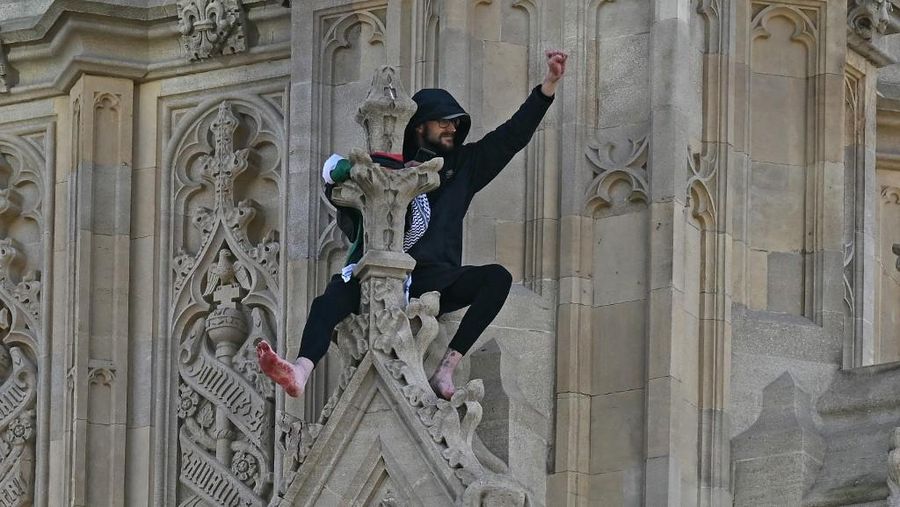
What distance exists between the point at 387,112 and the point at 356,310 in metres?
0.97

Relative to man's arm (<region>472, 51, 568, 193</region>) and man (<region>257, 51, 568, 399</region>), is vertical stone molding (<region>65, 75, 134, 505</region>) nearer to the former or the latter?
man (<region>257, 51, 568, 399</region>)

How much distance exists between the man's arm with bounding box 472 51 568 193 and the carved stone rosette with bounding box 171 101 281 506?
227 cm

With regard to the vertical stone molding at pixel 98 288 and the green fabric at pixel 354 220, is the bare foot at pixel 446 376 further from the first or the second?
the vertical stone molding at pixel 98 288

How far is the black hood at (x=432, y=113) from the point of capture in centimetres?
2298

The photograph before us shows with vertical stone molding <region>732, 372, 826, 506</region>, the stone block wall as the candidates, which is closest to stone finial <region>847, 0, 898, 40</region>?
the stone block wall

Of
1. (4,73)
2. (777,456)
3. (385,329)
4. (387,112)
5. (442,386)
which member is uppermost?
(4,73)

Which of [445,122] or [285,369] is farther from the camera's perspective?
[445,122]

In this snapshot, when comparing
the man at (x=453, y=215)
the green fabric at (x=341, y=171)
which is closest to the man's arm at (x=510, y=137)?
the man at (x=453, y=215)

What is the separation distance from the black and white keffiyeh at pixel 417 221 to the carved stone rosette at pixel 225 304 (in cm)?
227

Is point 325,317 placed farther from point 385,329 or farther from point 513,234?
point 513,234

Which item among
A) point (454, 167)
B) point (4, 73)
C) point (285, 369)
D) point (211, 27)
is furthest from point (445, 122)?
point (4, 73)

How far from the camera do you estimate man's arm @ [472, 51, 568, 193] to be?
22.9 meters

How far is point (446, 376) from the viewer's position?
73.8 ft

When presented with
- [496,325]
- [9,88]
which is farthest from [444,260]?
[9,88]
